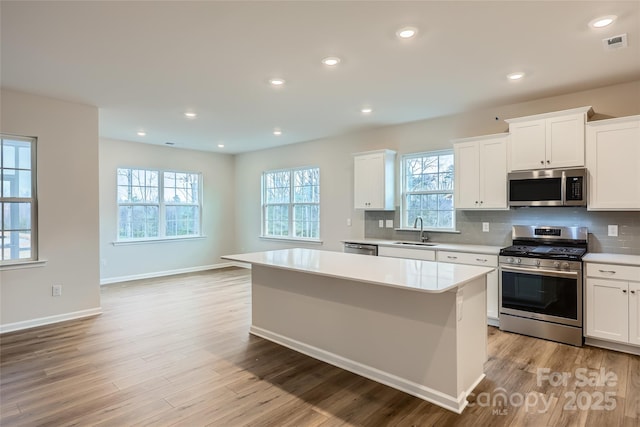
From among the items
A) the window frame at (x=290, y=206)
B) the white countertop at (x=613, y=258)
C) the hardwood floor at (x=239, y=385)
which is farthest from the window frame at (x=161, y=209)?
the white countertop at (x=613, y=258)

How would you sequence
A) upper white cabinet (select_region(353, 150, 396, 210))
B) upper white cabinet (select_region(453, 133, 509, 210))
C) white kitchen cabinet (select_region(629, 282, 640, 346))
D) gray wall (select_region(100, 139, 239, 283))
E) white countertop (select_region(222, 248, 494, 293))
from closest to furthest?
white countertop (select_region(222, 248, 494, 293)) < white kitchen cabinet (select_region(629, 282, 640, 346)) < upper white cabinet (select_region(453, 133, 509, 210)) < upper white cabinet (select_region(353, 150, 396, 210)) < gray wall (select_region(100, 139, 239, 283))

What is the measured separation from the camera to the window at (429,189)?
494cm

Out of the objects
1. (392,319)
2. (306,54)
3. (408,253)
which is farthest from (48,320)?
(408,253)

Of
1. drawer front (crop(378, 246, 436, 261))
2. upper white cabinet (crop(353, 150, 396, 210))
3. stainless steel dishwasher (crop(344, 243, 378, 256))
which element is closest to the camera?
drawer front (crop(378, 246, 436, 261))

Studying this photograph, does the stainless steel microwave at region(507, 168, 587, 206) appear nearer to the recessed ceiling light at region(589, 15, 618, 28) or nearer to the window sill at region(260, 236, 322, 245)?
the recessed ceiling light at region(589, 15, 618, 28)

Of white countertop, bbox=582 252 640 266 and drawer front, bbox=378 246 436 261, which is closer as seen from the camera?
white countertop, bbox=582 252 640 266

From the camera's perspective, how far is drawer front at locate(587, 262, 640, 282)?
3.16 metres

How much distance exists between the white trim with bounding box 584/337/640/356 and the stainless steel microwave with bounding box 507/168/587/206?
1.32 m

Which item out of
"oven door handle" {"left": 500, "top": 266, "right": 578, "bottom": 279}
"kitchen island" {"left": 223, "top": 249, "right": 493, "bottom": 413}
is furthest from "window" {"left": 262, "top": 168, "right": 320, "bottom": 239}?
"oven door handle" {"left": 500, "top": 266, "right": 578, "bottom": 279}

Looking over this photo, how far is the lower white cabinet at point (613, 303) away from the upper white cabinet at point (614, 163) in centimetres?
63

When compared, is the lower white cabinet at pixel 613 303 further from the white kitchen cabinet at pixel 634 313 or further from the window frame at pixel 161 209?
the window frame at pixel 161 209

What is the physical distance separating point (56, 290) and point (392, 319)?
3981 mm

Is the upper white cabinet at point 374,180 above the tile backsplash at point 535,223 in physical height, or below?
above

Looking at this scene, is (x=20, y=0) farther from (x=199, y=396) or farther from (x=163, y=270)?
(x=163, y=270)
